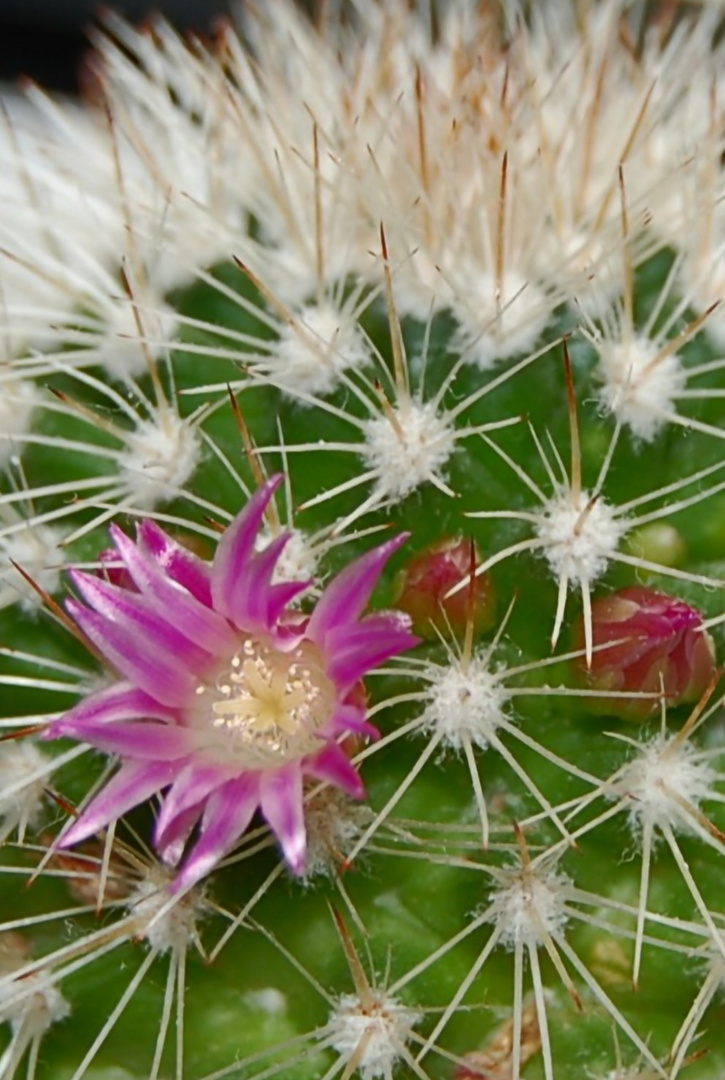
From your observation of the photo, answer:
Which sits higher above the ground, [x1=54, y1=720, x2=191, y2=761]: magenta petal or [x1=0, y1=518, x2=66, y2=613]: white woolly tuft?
[x1=0, y1=518, x2=66, y2=613]: white woolly tuft

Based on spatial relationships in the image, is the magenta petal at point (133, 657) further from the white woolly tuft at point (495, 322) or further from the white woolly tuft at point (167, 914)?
the white woolly tuft at point (495, 322)

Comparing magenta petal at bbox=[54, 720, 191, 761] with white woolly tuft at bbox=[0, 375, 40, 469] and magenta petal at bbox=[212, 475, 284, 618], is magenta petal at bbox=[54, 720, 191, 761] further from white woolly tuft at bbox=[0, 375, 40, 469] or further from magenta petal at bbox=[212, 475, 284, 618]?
white woolly tuft at bbox=[0, 375, 40, 469]

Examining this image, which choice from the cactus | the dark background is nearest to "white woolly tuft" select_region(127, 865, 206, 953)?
the cactus

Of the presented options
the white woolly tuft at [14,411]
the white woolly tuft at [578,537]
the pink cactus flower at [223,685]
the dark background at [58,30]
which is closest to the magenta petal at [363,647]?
the pink cactus flower at [223,685]

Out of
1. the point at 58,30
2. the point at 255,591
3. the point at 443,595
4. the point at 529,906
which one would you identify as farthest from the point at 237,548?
the point at 58,30

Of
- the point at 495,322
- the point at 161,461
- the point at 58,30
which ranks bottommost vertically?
the point at 161,461

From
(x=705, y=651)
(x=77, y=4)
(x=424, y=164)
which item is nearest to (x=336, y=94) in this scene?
(x=424, y=164)

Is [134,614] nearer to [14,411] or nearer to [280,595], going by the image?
[280,595]
